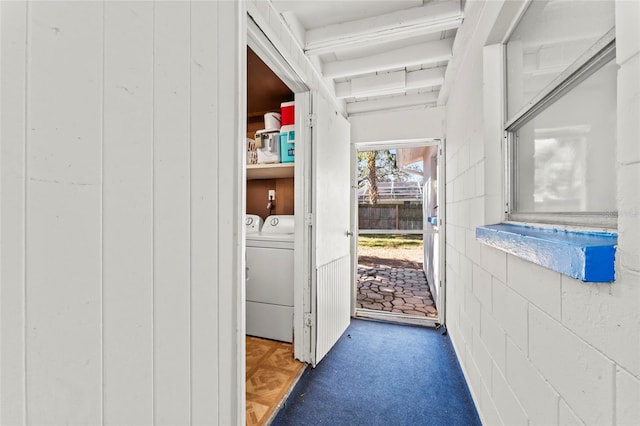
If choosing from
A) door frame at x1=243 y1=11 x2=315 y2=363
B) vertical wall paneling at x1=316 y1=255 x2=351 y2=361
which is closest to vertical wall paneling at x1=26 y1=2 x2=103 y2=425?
door frame at x1=243 y1=11 x2=315 y2=363

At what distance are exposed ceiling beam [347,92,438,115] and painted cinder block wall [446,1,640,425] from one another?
670 mm

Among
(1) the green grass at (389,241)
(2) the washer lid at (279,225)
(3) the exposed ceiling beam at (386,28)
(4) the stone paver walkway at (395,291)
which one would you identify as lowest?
(4) the stone paver walkway at (395,291)

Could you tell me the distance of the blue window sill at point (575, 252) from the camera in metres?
0.63

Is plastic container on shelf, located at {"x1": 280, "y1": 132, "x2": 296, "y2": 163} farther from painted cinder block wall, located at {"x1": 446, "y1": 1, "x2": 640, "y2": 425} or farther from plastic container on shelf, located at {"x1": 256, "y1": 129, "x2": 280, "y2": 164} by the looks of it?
painted cinder block wall, located at {"x1": 446, "y1": 1, "x2": 640, "y2": 425}

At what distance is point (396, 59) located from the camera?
214 centimetres

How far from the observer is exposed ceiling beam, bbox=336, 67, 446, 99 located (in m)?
2.43

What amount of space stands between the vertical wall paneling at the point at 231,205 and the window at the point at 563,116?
3.71 ft

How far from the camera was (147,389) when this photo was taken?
688mm

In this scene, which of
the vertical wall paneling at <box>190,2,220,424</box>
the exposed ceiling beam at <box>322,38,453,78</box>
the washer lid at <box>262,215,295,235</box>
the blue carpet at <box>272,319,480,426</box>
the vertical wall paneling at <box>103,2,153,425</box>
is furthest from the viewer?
the washer lid at <box>262,215,295,235</box>

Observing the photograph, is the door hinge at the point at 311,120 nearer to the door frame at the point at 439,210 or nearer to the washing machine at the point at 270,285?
the washing machine at the point at 270,285

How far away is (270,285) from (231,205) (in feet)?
4.81

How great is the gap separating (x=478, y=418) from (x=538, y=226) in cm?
125

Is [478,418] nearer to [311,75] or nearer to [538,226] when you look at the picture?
[538,226]

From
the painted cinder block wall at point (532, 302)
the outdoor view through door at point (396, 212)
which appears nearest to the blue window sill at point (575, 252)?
the painted cinder block wall at point (532, 302)
